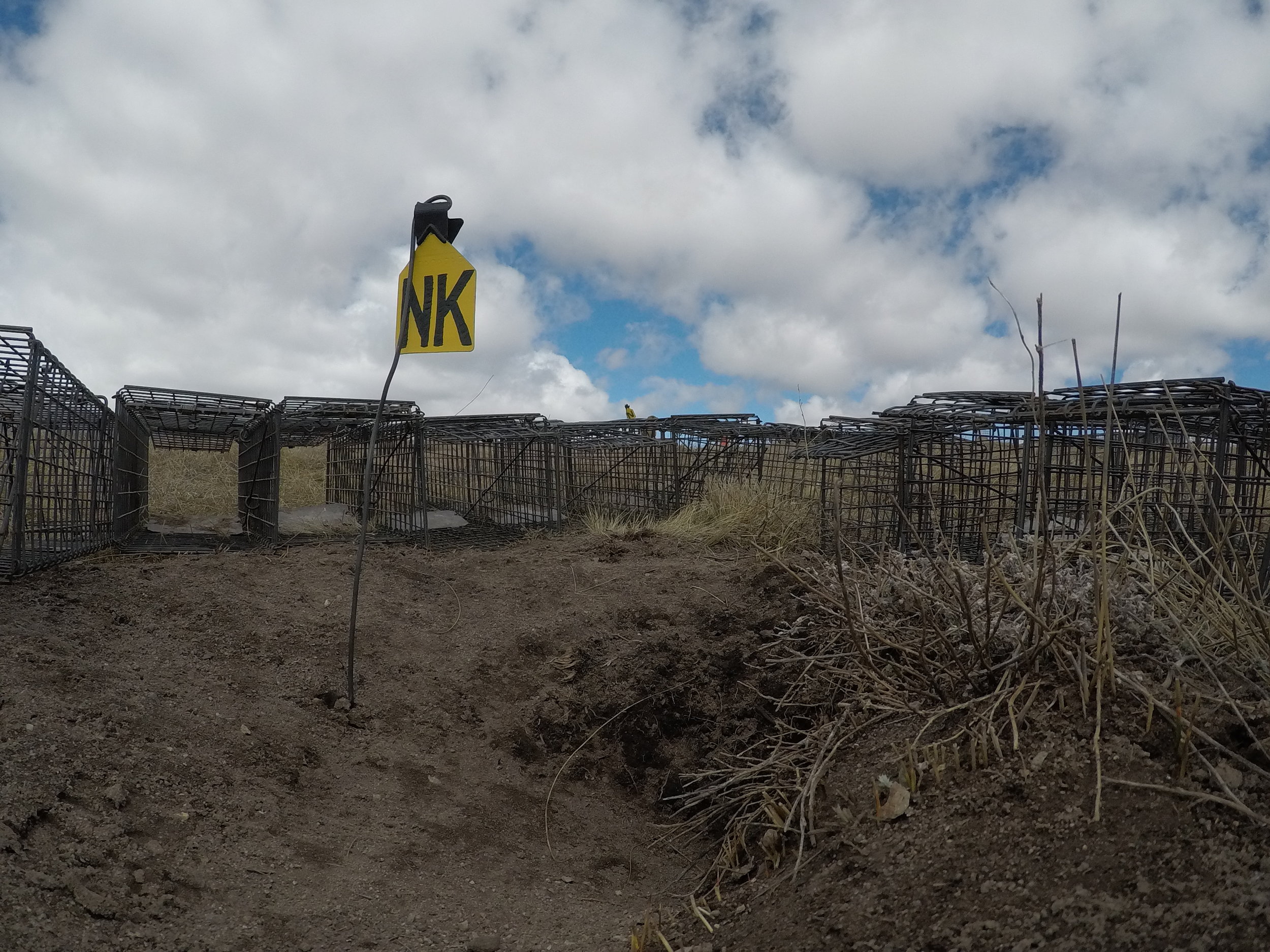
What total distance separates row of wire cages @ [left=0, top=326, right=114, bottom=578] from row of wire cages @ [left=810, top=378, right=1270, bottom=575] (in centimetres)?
467

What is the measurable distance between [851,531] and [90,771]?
5792 millimetres

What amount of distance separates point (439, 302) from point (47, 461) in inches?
138

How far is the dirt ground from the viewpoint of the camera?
2137 mm

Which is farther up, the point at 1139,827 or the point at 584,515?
the point at 584,515

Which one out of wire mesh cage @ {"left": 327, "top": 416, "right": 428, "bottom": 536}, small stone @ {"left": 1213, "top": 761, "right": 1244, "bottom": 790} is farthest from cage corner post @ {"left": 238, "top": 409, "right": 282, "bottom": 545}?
small stone @ {"left": 1213, "top": 761, "right": 1244, "bottom": 790}

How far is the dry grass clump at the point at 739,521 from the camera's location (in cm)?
812

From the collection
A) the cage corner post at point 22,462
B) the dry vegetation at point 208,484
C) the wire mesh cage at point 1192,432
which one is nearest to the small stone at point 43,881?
the cage corner post at point 22,462

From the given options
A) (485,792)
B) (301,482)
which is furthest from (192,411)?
(301,482)

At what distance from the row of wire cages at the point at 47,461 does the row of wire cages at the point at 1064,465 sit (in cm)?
467

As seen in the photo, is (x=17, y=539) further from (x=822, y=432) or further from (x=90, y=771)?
(x=822, y=432)

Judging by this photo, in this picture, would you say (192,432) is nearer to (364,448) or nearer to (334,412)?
(364,448)

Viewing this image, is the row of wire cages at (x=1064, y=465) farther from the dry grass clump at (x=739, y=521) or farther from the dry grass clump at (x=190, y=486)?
the dry grass clump at (x=190, y=486)

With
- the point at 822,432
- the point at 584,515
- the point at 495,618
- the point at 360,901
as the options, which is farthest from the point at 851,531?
the point at 360,901

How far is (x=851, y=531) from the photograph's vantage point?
765cm
